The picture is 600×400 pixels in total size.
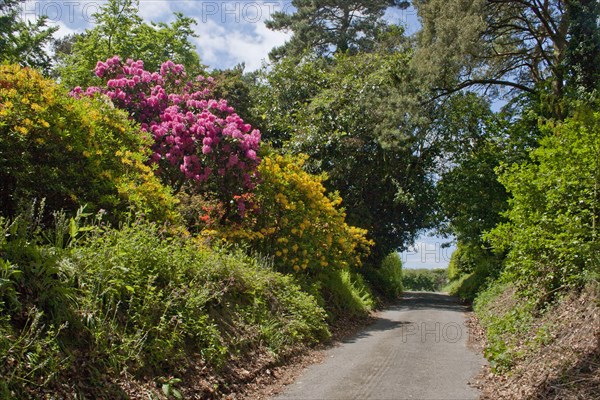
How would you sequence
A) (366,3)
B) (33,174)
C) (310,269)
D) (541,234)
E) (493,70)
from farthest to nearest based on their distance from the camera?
(366,3), (493,70), (310,269), (541,234), (33,174)

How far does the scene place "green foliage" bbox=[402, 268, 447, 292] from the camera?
5325cm

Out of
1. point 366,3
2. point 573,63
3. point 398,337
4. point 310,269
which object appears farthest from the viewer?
point 366,3

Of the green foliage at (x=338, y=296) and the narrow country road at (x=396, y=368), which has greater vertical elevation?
the green foliage at (x=338, y=296)

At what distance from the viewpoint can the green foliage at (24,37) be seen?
1994 cm

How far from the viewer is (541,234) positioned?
910cm

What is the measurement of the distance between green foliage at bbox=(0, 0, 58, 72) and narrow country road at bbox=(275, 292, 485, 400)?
659 inches

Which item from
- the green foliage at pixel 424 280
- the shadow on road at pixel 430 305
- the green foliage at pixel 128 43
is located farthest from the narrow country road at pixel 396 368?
the green foliage at pixel 424 280

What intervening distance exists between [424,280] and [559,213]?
153ft

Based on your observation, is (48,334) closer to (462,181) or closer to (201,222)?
(201,222)

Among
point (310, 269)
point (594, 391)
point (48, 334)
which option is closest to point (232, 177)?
point (310, 269)

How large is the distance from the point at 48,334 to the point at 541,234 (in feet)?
25.5

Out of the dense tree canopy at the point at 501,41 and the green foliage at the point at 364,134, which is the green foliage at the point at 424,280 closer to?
the green foliage at the point at 364,134

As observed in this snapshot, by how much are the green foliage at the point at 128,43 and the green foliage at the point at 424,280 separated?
36.2 metres

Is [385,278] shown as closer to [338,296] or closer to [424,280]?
[338,296]
